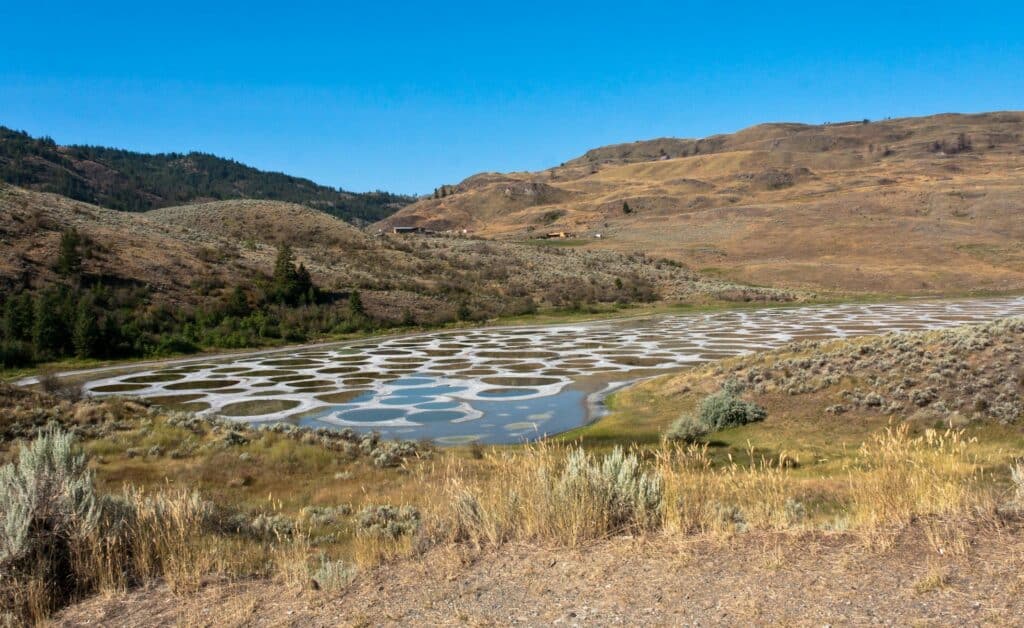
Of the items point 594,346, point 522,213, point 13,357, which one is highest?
point 522,213

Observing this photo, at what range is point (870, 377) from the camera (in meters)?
20.6

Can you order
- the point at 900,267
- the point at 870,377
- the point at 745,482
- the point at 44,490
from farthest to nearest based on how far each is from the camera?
the point at 900,267
the point at 870,377
the point at 745,482
the point at 44,490

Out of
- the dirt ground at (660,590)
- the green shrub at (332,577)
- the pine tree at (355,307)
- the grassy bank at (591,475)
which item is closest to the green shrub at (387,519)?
the grassy bank at (591,475)

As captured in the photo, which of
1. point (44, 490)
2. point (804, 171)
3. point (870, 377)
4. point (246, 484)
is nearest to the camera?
point (44, 490)

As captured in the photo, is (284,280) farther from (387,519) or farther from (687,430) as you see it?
(387,519)

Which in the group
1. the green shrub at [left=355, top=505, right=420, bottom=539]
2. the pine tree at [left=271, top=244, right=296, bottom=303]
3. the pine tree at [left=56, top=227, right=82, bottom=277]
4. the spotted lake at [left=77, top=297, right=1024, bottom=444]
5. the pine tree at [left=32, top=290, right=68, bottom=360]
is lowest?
the spotted lake at [left=77, top=297, right=1024, bottom=444]

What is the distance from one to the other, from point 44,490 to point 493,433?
53.6 feet

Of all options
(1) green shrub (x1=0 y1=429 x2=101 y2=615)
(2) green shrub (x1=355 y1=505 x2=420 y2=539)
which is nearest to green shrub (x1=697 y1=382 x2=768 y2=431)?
(2) green shrub (x1=355 y1=505 x2=420 y2=539)

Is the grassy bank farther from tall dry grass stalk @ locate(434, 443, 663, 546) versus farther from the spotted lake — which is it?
the spotted lake

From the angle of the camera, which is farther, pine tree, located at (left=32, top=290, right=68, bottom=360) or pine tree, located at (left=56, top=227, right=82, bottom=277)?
pine tree, located at (left=56, top=227, right=82, bottom=277)

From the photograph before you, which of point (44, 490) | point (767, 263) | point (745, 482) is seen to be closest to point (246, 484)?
point (44, 490)

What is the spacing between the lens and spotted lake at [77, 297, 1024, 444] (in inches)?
991

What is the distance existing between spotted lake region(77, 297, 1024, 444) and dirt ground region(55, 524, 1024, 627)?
7.27 meters

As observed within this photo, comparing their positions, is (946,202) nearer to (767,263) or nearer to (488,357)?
(767,263)
